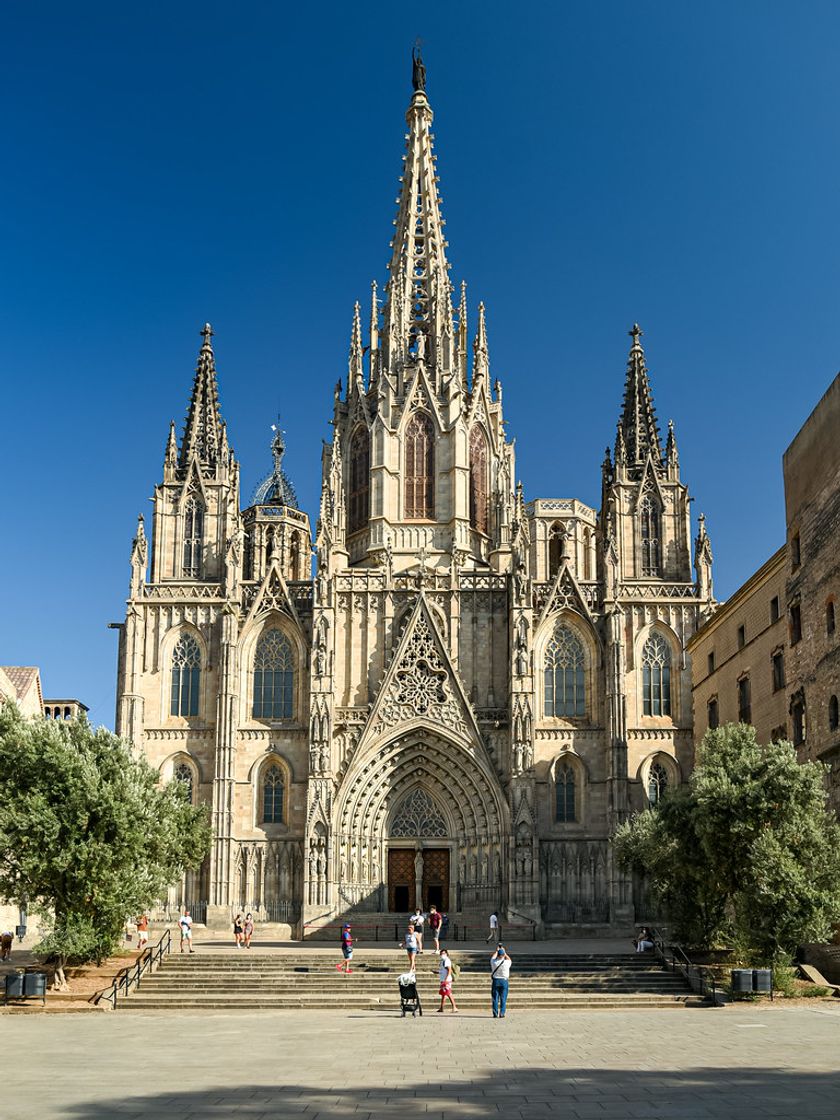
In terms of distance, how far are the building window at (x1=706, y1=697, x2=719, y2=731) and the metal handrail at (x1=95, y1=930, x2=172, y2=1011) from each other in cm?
2622

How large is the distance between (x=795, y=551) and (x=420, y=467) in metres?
25.0

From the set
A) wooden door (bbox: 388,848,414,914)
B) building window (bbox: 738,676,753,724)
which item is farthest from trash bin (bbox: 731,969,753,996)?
wooden door (bbox: 388,848,414,914)

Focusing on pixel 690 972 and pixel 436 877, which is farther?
pixel 436 877

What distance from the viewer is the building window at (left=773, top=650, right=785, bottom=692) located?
48.0 meters

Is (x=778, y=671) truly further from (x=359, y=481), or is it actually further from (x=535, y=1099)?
(x=535, y=1099)

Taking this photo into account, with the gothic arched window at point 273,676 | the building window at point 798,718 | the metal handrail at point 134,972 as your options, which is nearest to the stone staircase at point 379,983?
the metal handrail at point 134,972

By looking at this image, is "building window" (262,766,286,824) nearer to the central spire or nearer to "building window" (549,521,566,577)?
the central spire

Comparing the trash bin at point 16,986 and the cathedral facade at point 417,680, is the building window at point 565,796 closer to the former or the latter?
the cathedral facade at point 417,680

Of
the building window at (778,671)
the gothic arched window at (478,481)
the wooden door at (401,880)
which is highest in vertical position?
the gothic arched window at (478,481)

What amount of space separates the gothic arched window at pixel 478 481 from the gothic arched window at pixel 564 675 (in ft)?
26.9

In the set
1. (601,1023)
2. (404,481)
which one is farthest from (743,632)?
(601,1023)

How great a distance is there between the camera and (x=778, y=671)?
160ft

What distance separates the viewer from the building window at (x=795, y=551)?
45719 mm

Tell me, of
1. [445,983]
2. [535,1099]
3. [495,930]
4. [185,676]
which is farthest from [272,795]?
[535,1099]
